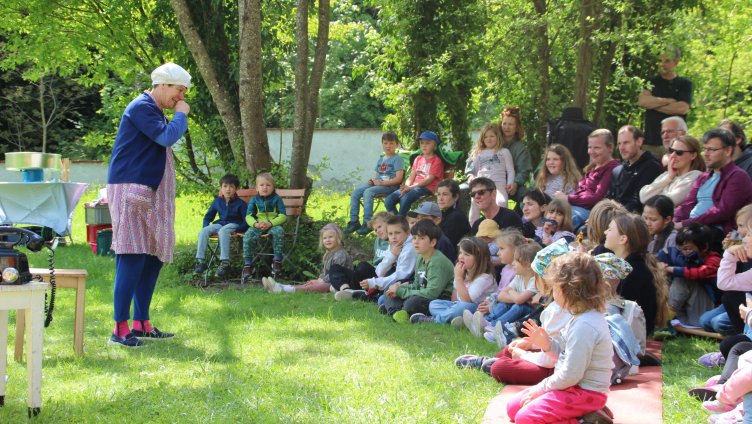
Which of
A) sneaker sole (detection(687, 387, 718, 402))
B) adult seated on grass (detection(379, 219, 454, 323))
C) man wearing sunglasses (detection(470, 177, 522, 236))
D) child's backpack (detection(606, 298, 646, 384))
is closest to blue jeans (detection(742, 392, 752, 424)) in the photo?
sneaker sole (detection(687, 387, 718, 402))

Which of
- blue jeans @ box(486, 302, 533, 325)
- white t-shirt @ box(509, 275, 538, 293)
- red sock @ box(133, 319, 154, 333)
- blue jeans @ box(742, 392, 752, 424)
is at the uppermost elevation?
white t-shirt @ box(509, 275, 538, 293)

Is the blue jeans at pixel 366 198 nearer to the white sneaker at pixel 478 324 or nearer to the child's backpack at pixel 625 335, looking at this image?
the white sneaker at pixel 478 324

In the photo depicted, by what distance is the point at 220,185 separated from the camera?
1026 cm

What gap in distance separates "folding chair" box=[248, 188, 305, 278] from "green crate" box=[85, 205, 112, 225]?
3.38m

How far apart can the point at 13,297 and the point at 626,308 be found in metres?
A: 3.53

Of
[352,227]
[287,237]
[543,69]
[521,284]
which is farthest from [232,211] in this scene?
[543,69]

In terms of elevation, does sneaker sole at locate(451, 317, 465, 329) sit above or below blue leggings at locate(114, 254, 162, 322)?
below

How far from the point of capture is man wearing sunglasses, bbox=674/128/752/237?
271 inches

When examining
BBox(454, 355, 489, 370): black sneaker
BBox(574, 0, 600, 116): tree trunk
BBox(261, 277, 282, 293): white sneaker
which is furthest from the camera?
BBox(574, 0, 600, 116): tree trunk

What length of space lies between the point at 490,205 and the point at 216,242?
3.32 m

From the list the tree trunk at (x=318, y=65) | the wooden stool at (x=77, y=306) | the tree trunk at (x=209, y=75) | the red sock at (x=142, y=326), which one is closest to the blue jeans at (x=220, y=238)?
the tree trunk at (x=209, y=75)

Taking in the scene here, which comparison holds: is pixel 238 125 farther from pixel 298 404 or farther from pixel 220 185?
pixel 298 404

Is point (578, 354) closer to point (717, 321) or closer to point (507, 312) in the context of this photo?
point (507, 312)

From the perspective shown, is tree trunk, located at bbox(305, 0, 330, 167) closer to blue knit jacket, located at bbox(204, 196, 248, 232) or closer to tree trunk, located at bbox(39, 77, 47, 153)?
blue knit jacket, located at bbox(204, 196, 248, 232)
